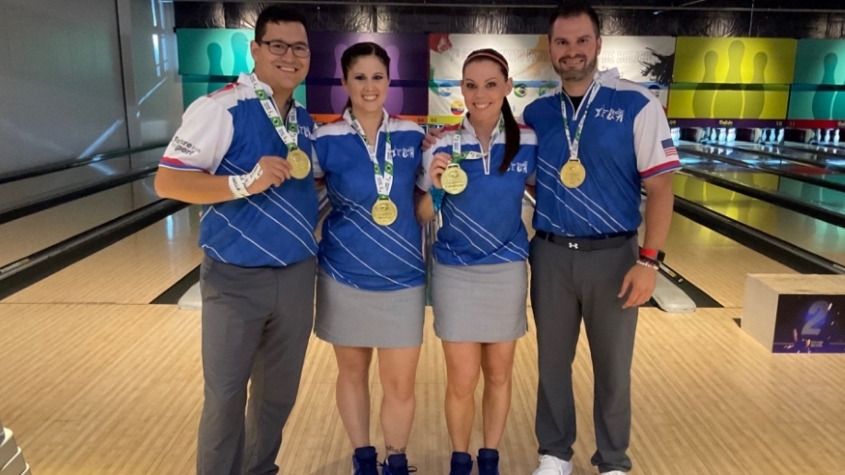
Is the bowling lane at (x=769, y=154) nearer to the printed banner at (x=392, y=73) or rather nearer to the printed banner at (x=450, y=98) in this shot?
the printed banner at (x=450, y=98)

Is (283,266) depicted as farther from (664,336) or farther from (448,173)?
(664,336)

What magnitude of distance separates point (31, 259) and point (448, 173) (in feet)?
11.2

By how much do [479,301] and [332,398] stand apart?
0.90m

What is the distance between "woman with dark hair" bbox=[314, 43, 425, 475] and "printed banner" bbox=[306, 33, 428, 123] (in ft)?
28.5

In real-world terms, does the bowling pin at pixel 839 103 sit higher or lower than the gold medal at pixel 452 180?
higher

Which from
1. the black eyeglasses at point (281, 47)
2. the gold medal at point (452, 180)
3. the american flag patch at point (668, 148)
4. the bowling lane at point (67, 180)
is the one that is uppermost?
the black eyeglasses at point (281, 47)

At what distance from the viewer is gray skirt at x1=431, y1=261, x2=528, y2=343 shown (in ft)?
5.41

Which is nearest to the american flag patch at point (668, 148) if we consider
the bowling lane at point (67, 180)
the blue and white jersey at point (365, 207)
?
the blue and white jersey at point (365, 207)

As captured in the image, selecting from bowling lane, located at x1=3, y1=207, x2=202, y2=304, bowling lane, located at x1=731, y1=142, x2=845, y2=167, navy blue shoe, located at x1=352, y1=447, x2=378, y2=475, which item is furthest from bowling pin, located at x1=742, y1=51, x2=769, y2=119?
navy blue shoe, located at x1=352, y1=447, x2=378, y2=475

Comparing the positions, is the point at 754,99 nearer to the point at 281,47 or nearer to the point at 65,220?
the point at 65,220

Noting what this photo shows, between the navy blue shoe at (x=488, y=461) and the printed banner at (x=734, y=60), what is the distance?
10.0m

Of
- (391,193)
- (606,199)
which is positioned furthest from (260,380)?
(606,199)

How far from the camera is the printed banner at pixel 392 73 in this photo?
1013 centimetres

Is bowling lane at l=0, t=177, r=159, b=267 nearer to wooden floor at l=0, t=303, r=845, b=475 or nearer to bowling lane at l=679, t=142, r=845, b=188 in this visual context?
wooden floor at l=0, t=303, r=845, b=475
